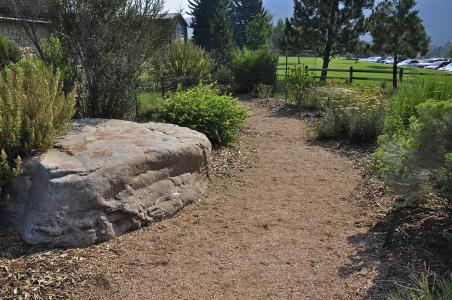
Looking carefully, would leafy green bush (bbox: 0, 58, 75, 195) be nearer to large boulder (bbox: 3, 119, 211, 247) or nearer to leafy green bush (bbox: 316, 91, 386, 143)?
large boulder (bbox: 3, 119, 211, 247)

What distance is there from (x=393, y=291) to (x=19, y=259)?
2.89 metres

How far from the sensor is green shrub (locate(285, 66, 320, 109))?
37.1 ft

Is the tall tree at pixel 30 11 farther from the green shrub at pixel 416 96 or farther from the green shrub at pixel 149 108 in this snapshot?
the green shrub at pixel 416 96

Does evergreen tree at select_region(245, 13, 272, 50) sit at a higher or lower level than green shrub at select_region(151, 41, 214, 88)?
higher

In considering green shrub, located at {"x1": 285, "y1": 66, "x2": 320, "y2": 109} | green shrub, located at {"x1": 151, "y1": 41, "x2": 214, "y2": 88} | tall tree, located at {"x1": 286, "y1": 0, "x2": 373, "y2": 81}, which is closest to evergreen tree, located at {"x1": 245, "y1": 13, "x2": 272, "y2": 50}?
tall tree, located at {"x1": 286, "y1": 0, "x2": 373, "y2": 81}

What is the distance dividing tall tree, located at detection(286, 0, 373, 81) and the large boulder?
645 inches

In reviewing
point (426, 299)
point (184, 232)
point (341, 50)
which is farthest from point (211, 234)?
point (341, 50)

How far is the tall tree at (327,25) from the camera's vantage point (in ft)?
65.5

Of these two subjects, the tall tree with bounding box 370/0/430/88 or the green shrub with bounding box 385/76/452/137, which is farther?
the tall tree with bounding box 370/0/430/88

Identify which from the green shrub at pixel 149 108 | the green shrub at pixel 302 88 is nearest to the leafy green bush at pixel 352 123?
the green shrub at pixel 302 88

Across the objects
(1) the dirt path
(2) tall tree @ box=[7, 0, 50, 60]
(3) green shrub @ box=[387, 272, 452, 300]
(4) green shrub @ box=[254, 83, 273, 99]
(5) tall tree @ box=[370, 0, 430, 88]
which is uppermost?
(5) tall tree @ box=[370, 0, 430, 88]

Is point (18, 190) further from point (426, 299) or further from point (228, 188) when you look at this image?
point (426, 299)

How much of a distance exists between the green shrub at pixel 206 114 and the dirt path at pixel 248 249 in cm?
136

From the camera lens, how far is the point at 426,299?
2.43 m
